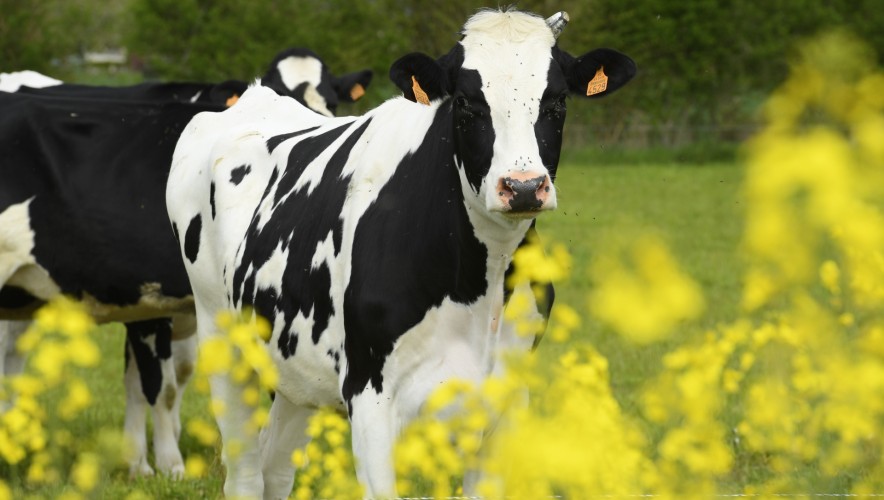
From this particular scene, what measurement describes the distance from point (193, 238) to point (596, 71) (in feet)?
7.17

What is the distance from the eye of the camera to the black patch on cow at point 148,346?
25.0 ft

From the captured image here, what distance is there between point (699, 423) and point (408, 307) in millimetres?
1797

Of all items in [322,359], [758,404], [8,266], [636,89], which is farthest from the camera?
[636,89]

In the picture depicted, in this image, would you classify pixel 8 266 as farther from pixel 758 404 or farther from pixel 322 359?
pixel 758 404

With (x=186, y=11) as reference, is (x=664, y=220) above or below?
above

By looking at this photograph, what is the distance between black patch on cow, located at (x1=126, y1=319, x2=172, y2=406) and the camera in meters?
7.63

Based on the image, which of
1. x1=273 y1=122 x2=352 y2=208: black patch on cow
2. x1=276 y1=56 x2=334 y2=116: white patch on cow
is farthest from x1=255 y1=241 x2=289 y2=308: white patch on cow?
x1=276 y1=56 x2=334 y2=116: white patch on cow

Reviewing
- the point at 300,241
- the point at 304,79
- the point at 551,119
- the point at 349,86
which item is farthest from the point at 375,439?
the point at 349,86

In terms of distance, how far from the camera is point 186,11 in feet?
119

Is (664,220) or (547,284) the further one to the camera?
(664,220)

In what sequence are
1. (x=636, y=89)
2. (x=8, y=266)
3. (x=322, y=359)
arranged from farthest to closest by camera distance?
1. (x=636, y=89)
2. (x=8, y=266)
3. (x=322, y=359)

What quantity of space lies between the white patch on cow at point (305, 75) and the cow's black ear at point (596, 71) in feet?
16.8

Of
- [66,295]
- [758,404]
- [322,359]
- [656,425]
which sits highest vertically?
[758,404]

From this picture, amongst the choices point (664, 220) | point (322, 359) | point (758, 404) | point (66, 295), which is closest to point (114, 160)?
point (66, 295)
